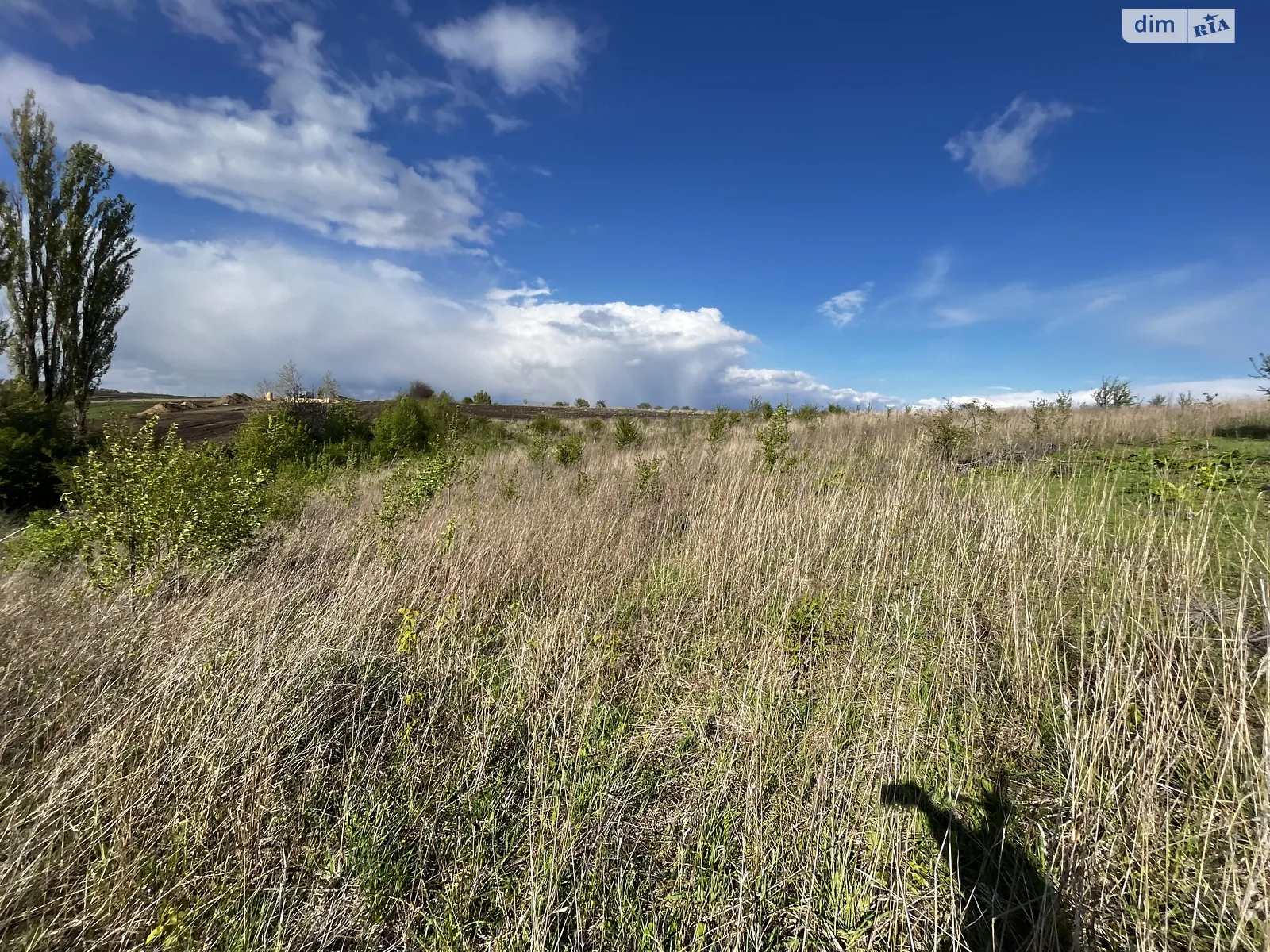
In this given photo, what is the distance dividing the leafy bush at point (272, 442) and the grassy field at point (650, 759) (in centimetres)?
663

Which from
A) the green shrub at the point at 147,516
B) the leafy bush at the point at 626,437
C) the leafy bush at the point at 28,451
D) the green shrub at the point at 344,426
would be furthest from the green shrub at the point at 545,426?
the green shrub at the point at 147,516

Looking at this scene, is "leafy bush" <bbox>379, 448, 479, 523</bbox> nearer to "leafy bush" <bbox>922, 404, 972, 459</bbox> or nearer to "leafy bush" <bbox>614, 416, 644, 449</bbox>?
"leafy bush" <bbox>614, 416, 644, 449</bbox>

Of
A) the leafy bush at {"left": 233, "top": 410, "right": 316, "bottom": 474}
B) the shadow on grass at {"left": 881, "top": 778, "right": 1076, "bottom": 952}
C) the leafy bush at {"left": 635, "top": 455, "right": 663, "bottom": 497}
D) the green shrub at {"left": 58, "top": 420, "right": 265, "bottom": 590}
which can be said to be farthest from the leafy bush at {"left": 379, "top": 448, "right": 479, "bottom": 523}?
the shadow on grass at {"left": 881, "top": 778, "right": 1076, "bottom": 952}

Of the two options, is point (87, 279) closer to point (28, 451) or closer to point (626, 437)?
point (28, 451)

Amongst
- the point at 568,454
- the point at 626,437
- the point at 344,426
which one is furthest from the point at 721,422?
the point at 344,426

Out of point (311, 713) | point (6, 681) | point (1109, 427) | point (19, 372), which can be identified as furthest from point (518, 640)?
point (19, 372)

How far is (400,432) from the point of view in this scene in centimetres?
1556

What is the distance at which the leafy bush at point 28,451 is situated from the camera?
937 centimetres

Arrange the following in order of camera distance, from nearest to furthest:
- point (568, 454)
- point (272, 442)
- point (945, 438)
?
1. point (945, 438)
2. point (272, 442)
3. point (568, 454)

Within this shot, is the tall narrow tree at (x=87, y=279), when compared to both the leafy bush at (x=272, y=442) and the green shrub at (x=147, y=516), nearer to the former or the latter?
the leafy bush at (x=272, y=442)

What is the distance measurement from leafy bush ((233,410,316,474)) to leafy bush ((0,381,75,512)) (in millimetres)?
2832

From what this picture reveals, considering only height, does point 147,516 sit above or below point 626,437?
below

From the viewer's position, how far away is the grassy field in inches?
67.2

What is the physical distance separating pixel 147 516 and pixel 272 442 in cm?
807
